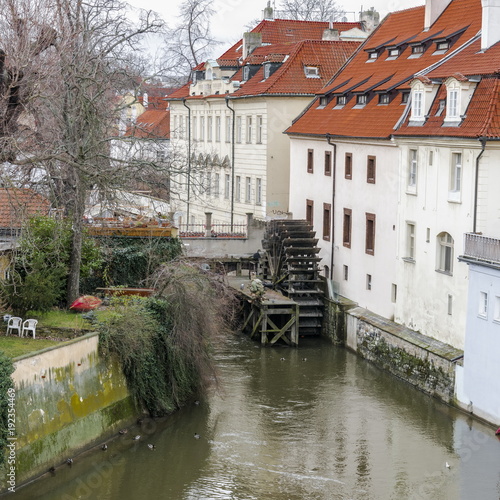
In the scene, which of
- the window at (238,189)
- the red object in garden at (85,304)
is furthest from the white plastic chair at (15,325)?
the window at (238,189)

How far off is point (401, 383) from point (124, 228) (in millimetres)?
9173

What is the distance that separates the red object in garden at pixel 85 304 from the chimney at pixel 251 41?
2339cm

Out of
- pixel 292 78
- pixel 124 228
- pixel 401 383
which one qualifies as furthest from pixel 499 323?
pixel 292 78

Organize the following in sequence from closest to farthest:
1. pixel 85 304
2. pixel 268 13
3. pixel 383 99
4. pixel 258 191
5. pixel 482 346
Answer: pixel 482 346 → pixel 85 304 → pixel 383 99 → pixel 258 191 → pixel 268 13

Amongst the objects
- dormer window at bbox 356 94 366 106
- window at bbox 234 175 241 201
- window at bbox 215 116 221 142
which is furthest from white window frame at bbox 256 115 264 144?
dormer window at bbox 356 94 366 106

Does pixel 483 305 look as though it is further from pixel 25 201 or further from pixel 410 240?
pixel 25 201

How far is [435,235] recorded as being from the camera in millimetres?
26750

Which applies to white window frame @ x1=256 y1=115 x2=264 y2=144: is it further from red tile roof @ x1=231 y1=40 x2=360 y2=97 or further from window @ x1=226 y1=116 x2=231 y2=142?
window @ x1=226 y1=116 x2=231 y2=142

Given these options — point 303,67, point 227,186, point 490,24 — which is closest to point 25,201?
point 490,24

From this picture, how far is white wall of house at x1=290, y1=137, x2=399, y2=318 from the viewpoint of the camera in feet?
98.1

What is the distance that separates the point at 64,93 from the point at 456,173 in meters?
9.99

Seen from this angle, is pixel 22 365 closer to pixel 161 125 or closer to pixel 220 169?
pixel 220 169

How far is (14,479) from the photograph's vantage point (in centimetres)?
1864

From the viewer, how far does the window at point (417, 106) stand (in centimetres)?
2789
